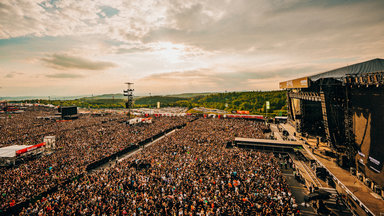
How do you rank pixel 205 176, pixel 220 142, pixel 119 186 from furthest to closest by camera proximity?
pixel 220 142 → pixel 205 176 → pixel 119 186

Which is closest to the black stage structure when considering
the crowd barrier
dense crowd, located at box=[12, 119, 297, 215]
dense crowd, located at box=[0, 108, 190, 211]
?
dense crowd, located at box=[12, 119, 297, 215]

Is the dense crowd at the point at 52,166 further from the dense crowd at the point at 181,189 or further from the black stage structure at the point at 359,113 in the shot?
the black stage structure at the point at 359,113

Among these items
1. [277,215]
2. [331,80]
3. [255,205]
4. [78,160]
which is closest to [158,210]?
[255,205]

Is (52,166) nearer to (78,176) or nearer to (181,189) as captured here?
(78,176)

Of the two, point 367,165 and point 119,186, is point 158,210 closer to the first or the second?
point 119,186

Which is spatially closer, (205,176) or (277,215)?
(277,215)

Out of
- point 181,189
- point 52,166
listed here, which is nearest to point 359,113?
point 181,189

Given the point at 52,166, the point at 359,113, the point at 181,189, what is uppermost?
the point at 359,113

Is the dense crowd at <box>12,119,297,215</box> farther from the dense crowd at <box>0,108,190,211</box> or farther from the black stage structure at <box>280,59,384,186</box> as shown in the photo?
the black stage structure at <box>280,59,384,186</box>
